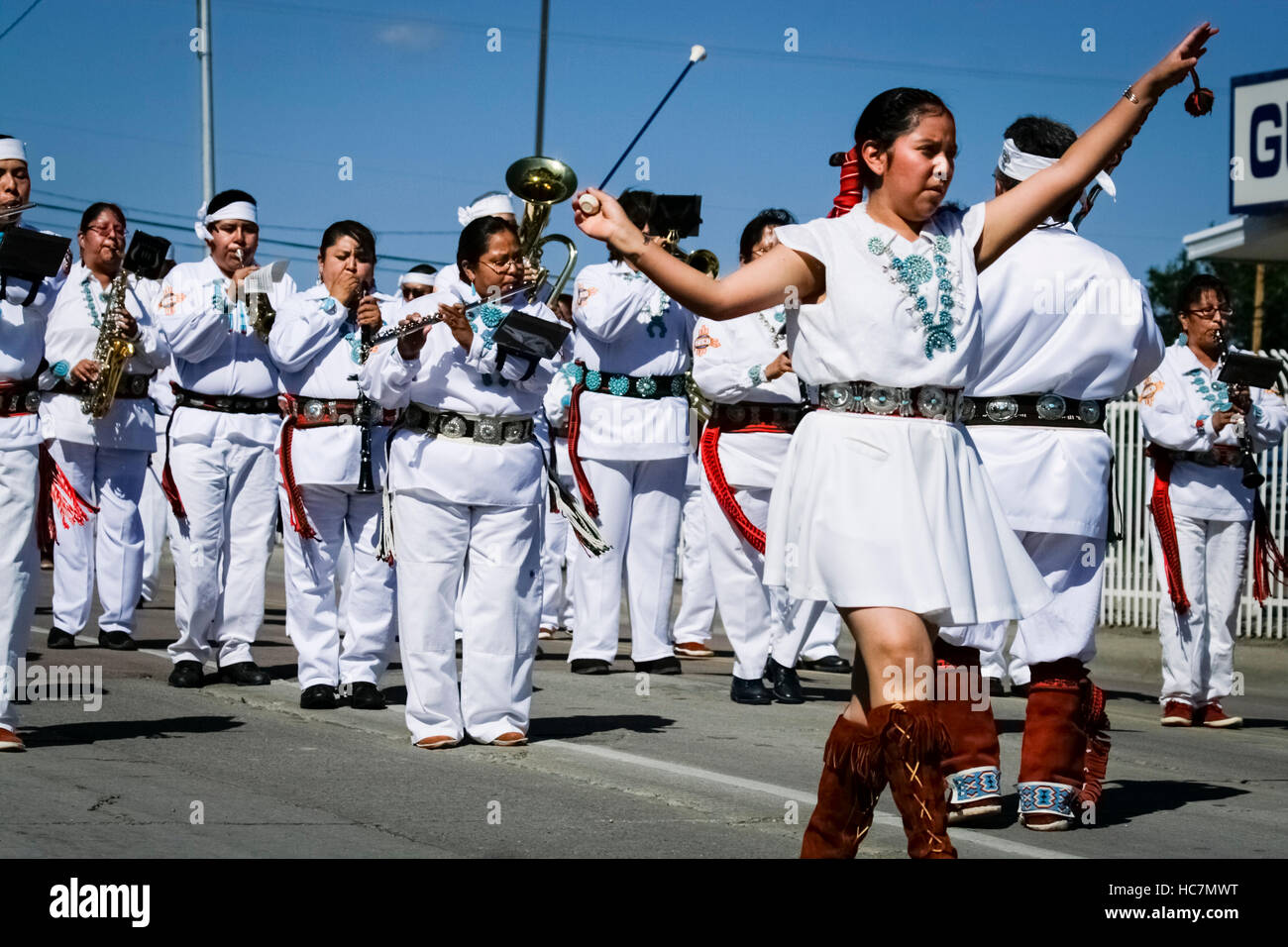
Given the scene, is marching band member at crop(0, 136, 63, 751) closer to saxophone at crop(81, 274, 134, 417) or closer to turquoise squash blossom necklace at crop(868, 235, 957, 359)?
saxophone at crop(81, 274, 134, 417)

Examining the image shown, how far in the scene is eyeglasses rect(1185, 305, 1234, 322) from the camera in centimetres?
1012

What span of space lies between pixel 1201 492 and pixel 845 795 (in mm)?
5652

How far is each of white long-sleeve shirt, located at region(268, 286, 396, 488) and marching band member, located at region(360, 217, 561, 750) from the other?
136 centimetres

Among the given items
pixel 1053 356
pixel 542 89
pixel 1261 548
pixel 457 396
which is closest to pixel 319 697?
pixel 457 396

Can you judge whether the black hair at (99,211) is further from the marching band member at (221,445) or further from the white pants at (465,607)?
the white pants at (465,607)

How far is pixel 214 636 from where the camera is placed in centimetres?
1135

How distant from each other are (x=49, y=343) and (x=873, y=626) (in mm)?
8139

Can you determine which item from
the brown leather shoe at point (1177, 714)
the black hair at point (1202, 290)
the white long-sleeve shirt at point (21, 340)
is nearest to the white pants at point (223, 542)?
the white long-sleeve shirt at point (21, 340)

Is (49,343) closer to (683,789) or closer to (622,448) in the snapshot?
(622,448)

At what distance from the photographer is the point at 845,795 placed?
16.5 ft

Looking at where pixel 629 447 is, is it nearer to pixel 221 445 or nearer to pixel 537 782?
pixel 221 445

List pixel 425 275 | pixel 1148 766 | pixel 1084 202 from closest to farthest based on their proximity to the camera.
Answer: pixel 1084 202, pixel 1148 766, pixel 425 275
